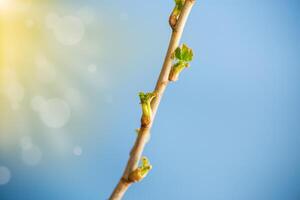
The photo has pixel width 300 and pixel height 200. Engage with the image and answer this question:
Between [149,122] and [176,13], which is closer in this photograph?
[149,122]

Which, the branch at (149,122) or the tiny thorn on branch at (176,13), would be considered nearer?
the branch at (149,122)

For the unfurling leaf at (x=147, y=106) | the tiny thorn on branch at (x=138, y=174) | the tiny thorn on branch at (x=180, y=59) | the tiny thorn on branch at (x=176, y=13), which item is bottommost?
the tiny thorn on branch at (x=138, y=174)

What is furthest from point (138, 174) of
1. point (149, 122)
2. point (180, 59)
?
point (180, 59)

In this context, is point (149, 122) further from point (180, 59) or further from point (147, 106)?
point (180, 59)

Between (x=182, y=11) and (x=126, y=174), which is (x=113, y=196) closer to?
(x=126, y=174)

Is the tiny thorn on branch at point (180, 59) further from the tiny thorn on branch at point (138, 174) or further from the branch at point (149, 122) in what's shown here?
the tiny thorn on branch at point (138, 174)

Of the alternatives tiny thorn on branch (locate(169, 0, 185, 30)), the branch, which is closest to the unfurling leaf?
the branch

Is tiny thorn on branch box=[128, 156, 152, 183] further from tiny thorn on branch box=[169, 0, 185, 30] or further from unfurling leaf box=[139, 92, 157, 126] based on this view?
tiny thorn on branch box=[169, 0, 185, 30]

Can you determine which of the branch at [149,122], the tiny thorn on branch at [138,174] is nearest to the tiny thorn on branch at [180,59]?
the branch at [149,122]
